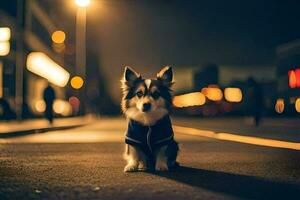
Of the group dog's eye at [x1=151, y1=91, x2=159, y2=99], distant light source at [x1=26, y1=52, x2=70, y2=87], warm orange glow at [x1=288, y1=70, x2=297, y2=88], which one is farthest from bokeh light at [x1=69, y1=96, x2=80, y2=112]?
dog's eye at [x1=151, y1=91, x2=159, y2=99]

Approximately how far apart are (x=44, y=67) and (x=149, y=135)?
54.6 metres

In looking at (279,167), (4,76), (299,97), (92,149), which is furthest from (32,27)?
(279,167)

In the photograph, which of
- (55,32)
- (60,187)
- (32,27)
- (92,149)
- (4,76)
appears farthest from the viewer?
(55,32)

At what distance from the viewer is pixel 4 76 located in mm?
46812

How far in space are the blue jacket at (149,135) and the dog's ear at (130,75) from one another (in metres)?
0.64

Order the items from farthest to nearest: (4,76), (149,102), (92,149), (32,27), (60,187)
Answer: (32,27) < (4,76) < (92,149) < (149,102) < (60,187)

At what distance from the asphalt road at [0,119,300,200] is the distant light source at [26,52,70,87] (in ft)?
147

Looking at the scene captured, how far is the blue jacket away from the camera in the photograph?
9.06 m

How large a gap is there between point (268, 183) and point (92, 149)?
6.93 m

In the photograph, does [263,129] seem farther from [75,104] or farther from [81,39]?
[75,104]

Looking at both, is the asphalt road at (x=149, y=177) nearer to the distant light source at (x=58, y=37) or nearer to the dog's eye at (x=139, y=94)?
the dog's eye at (x=139, y=94)

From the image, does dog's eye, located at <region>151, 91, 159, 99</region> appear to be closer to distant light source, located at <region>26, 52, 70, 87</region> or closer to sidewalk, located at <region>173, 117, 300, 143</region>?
sidewalk, located at <region>173, 117, 300, 143</region>

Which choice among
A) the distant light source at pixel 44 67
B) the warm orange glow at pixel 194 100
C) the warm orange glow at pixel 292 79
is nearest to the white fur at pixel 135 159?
the warm orange glow at pixel 194 100

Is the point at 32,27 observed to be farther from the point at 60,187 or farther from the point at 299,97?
the point at 60,187
